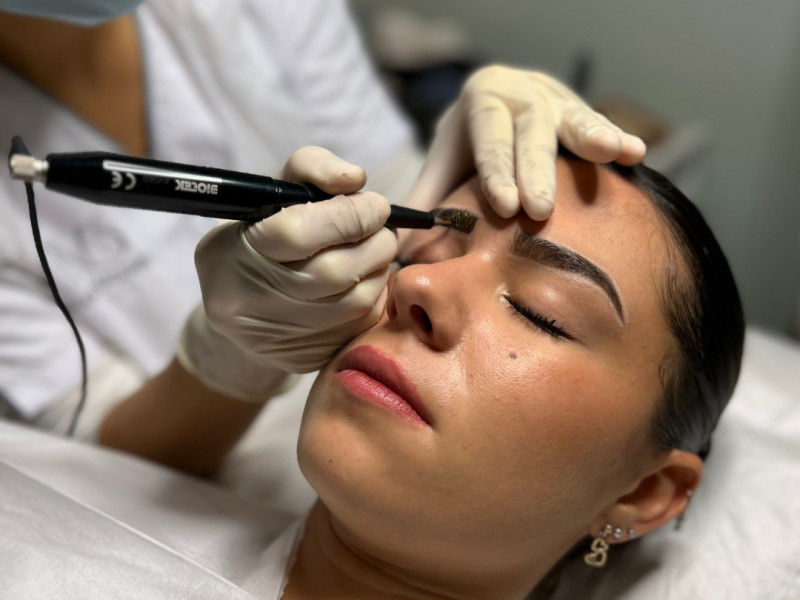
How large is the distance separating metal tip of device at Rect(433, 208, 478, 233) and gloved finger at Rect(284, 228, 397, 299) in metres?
0.10

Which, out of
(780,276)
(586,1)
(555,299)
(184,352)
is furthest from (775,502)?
(586,1)

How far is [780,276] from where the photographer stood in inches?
85.8

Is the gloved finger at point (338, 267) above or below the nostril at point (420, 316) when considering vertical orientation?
above

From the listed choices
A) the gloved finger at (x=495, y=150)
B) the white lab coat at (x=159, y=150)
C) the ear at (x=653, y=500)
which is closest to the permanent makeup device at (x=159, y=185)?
the gloved finger at (x=495, y=150)

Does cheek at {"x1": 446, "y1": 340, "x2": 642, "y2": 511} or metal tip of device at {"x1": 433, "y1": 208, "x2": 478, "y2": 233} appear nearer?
cheek at {"x1": 446, "y1": 340, "x2": 642, "y2": 511}

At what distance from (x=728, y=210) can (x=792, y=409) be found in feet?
3.49

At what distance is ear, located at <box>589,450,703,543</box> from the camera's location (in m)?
0.89

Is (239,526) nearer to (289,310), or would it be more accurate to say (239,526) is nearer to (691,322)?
(289,310)

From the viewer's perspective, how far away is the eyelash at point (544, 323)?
30.5 inches

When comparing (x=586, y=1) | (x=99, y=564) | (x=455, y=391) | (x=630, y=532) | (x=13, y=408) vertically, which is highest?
(x=586, y=1)

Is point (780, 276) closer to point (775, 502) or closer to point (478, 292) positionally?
point (775, 502)

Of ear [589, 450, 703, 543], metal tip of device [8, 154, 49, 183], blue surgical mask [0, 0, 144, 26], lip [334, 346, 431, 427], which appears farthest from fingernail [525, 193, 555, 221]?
blue surgical mask [0, 0, 144, 26]

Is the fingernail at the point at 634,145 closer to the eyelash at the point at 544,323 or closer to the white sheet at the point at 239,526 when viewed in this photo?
the eyelash at the point at 544,323

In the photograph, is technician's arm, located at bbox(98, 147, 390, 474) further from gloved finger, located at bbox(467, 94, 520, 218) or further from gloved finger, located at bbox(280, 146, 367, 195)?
gloved finger, located at bbox(467, 94, 520, 218)
